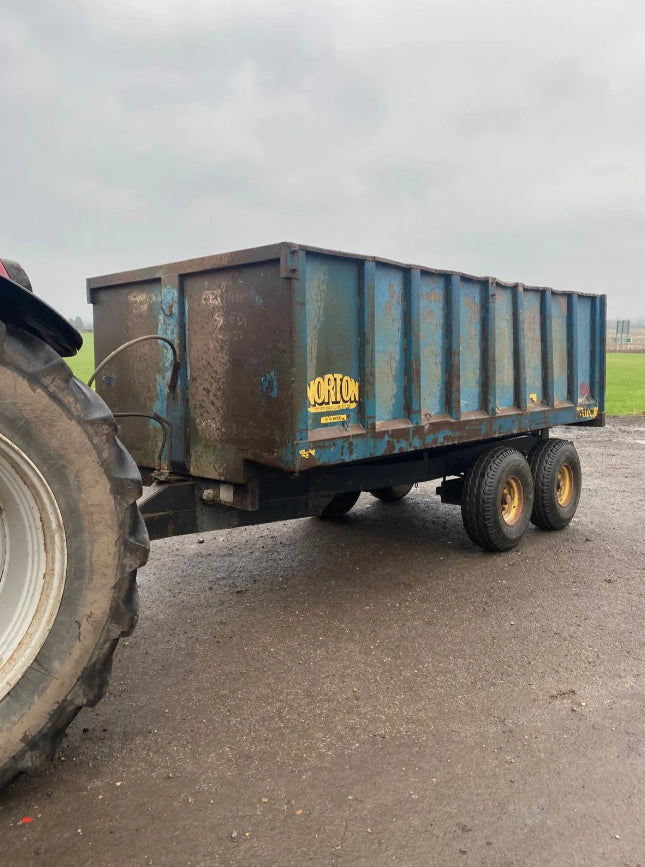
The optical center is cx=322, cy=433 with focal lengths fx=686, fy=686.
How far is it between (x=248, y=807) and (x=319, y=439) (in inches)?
79.6

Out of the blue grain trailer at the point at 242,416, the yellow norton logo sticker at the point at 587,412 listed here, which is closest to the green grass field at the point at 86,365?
the blue grain trailer at the point at 242,416

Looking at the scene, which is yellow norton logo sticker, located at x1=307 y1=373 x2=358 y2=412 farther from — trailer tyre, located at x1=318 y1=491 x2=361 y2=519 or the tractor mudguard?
trailer tyre, located at x1=318 y1=491 x2=361 y2=519

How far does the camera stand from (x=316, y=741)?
2.91m

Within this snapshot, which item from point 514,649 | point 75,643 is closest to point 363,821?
point 75,643

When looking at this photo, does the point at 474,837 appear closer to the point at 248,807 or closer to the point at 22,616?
the point at 248,807

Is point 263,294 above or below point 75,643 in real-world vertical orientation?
above

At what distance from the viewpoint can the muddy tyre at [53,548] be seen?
7.61 feet

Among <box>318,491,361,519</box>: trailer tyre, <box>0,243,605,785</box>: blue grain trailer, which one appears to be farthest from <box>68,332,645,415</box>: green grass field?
<box>0,243,605,785</box>: blue grain trailer

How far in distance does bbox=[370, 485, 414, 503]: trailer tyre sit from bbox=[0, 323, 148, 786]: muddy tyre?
4.86m

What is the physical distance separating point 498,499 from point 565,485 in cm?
152

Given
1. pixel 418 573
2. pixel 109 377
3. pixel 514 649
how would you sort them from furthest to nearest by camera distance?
pixel 418 573, pixel 109 377, pixel 514 649

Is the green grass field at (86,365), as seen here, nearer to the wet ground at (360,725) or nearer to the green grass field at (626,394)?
the wet ground at (360,725)

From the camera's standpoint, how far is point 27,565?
2.46 meters

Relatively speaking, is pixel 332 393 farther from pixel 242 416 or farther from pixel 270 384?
pixel 242 416
